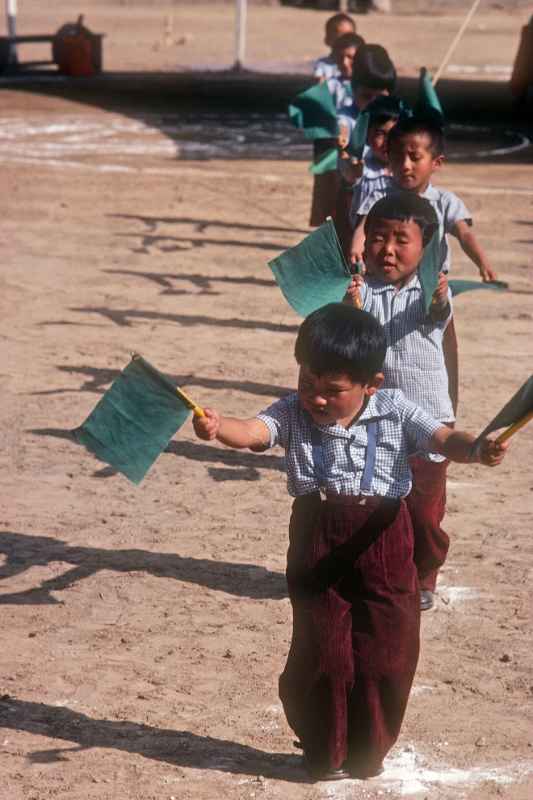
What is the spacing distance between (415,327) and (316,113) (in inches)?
216

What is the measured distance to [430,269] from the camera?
5.07 meters

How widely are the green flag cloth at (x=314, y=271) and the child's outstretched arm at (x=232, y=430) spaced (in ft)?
2.48

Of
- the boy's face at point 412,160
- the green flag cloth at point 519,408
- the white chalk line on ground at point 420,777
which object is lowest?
the white chalk line on ground at point 420,777

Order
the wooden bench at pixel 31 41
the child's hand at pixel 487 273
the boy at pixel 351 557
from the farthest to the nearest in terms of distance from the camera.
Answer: the wooden bench at pixel 31 41
the child's hand at pixel 487 273
the boy at pixel 351 557

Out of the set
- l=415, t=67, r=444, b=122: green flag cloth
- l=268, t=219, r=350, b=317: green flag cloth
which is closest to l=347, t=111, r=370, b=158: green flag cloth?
l=415, t=67, r=444, b=122: green flag cloth

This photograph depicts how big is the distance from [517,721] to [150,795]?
1217 millimetres

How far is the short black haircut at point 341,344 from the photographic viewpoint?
413cm

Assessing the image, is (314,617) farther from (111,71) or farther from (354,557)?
(111,71)

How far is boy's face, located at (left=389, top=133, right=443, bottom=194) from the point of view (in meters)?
6.31

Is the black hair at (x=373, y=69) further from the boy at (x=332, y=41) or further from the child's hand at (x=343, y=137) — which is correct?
the boy at (x=332, y=41)

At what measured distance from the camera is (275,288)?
459 inches

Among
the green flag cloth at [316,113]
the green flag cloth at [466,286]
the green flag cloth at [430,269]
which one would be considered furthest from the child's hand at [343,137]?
the green flag cloth at [430,269]

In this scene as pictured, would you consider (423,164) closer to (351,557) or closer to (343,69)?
(351,557)

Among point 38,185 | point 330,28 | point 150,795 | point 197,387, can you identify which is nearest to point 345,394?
point 150,795
